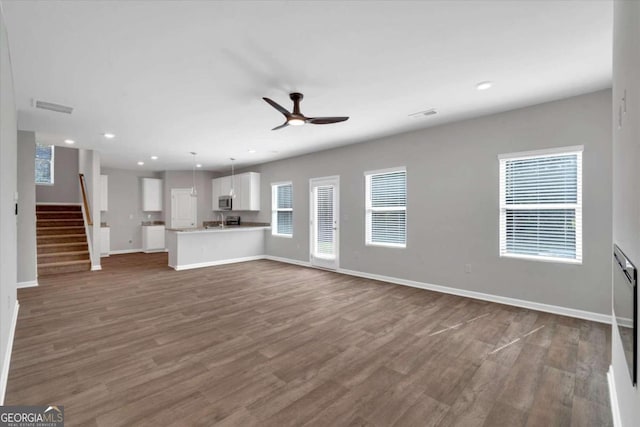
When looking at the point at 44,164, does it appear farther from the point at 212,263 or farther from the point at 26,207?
the point at 212,263

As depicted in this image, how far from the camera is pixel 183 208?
10055 mm

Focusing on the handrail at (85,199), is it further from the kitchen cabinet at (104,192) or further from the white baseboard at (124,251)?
the white baseboard at (124,251)

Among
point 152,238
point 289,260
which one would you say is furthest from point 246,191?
point 152,238

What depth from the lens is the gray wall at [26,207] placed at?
197 inches

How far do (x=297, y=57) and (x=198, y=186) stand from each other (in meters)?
8.60

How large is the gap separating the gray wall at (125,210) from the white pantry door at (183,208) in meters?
0.96

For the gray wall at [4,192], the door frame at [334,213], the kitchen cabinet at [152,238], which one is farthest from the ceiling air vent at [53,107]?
the kitchen cabinet at [152,238]

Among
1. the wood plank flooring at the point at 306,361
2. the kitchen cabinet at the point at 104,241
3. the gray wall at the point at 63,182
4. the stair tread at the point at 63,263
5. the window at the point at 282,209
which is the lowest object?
the wood plank flooring at the point at 306,361

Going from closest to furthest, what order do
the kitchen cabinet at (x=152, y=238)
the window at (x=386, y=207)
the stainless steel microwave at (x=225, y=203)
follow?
the window at (x=386, y=207) < the stainless steel microwave at (x=225, y=203) < the kitchen cabinet at (x=152, y=238)

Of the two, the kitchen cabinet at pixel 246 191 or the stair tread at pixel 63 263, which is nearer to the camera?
the stair tread at pixel 63 263

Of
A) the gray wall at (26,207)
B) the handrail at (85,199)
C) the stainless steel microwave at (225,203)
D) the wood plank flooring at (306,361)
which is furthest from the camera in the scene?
the stainless steel microwave at (225,203)

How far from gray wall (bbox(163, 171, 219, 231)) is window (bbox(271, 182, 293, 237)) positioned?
11.3 feet

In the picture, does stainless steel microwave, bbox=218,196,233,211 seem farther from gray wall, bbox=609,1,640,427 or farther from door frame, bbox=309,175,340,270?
gray wall, bbox=609,1,640,427

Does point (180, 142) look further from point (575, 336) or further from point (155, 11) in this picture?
point (575, 336)
